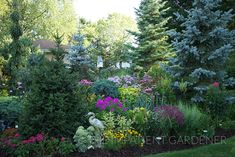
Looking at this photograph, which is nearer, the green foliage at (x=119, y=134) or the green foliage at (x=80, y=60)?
the green foliage at (x=119, y=134)

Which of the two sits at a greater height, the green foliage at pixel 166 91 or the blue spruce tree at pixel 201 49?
the blue spruce tree at pixel 201 49

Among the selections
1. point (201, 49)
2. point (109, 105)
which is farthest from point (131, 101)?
point (201, 49)

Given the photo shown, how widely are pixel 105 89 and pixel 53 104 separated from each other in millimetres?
4058

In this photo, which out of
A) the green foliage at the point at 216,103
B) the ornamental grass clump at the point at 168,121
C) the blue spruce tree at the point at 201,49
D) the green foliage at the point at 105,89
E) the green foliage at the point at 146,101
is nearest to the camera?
the ornamental grass clump at the point at 168,121

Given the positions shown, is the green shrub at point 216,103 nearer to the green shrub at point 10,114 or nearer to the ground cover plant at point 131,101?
the ground cover plant at point 131,101

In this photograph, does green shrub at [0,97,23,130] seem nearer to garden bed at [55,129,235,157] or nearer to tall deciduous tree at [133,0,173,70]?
garden bed at [55,129,235,157]

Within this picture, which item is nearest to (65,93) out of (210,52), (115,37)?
(210,52)

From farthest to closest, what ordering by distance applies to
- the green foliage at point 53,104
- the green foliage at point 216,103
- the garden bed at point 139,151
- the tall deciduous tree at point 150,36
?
1. the tall deciduous tree at point 150,36
2. the green foliage at point 216,103
3. the green foliage at point 53,104
4. the garden bed at point 139,151

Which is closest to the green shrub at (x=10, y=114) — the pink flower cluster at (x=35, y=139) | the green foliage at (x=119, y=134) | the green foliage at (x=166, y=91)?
the pink flower cluster at (x=35, y=139)

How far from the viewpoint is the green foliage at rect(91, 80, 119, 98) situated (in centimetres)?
1057

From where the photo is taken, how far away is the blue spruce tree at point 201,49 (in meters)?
10.2

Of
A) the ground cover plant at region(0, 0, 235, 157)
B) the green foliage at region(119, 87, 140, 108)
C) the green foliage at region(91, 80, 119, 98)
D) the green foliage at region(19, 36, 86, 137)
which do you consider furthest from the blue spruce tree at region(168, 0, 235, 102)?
the green foliage at region(19, 36, 86, 137)

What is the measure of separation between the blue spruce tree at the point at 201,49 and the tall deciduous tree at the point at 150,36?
551 cm

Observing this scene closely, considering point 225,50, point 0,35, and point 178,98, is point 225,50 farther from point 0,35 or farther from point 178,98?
point 0,35
